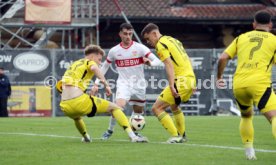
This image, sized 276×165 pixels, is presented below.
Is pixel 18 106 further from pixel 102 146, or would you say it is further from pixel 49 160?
pixel 49 160

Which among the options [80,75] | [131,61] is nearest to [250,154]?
[80,75]

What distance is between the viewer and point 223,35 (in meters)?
37.8

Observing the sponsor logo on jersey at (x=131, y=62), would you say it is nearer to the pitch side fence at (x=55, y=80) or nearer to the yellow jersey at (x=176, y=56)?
the yellow jersey at (x=176, y=56)

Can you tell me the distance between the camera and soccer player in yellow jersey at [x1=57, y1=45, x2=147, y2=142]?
46.6 ft

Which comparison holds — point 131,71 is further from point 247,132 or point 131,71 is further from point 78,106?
point 247,132

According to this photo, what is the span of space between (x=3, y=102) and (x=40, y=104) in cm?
169

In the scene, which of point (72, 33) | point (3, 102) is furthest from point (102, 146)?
point (72, 33)

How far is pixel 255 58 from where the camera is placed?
1127 centimetres

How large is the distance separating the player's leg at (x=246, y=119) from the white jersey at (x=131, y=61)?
17.3 ft

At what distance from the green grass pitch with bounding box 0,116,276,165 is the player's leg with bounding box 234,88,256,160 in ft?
0.60

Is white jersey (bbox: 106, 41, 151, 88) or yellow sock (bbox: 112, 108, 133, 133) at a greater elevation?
white jersey (bbox: 106, 41, 151, 88)

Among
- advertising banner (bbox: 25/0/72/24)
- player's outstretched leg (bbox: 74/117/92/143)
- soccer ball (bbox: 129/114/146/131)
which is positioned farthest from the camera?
advertising banner (bbox: 25/0/72/24)

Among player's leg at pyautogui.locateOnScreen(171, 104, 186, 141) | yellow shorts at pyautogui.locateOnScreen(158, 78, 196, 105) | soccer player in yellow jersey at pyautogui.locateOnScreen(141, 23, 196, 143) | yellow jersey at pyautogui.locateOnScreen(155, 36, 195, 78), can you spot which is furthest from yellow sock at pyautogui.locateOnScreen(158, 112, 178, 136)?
yellow jersey at pyautogui.locateOnScreen(155, 36, 195, 78)

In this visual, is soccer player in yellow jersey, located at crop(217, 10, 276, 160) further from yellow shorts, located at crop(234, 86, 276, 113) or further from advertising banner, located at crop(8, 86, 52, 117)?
advertising banner, located at crop(8, 86, 52, 117)
